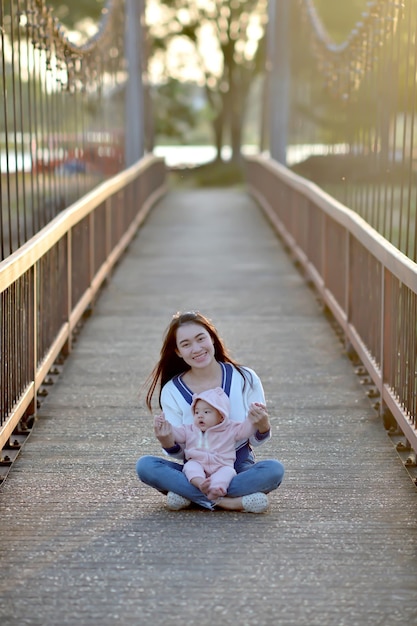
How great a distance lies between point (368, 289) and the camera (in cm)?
747

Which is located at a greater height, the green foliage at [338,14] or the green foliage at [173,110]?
the green foliage at [338,14]

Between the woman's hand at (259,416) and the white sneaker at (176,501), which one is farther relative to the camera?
the white sneaker at (176,501)

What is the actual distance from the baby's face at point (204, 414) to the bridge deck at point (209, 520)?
344 millimetres

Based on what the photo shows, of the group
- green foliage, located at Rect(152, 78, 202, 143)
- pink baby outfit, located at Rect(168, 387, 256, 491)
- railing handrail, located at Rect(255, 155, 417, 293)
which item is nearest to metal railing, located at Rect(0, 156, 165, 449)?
pink baby outfit, located at Rect(168, 387, 256, 491)

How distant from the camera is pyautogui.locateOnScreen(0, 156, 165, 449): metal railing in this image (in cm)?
591

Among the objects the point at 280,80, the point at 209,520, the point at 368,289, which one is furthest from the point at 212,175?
the point at 209,520

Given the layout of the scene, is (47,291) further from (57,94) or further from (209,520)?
(57,94)

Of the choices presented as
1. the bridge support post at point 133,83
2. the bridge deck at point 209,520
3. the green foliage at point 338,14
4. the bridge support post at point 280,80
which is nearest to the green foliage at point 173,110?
the green foliage at point 338,14

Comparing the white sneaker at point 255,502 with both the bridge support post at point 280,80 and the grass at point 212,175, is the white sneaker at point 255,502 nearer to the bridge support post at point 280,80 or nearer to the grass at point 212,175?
the bridge support post at point 280,80

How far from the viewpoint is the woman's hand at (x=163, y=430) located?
4.95 metres

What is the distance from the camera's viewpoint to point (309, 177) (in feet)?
56.7

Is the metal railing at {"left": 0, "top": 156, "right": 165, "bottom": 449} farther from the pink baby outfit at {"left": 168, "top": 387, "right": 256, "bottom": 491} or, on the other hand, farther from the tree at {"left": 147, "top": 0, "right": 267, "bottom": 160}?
the tree at {"left": 147, "top": 0, "right": 267, "bottom": 160}

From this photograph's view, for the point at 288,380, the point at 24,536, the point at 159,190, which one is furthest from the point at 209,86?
the point at 24,536

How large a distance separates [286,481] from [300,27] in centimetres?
1289
